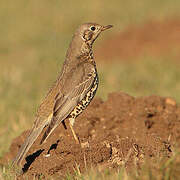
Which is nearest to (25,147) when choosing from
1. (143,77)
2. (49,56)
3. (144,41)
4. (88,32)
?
(88,32)

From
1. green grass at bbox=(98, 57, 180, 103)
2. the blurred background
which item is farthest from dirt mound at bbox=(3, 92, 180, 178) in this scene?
green grass at bbox=(98, 57, 180, 103)

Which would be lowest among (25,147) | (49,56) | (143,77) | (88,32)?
(143,77)

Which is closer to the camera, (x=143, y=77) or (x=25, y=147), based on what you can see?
(x=25, y=147)

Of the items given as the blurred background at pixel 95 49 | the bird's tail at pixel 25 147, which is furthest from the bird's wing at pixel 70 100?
the blurred background at pixel 95 49

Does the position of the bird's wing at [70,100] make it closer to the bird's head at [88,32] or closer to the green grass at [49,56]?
the bird's head at [88,32]

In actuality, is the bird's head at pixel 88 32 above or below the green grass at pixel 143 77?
above

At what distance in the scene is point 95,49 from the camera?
18.5m

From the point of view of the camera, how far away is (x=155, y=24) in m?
20.0

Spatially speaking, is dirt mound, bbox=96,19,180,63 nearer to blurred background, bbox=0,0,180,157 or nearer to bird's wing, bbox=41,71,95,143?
blurred background, bbox=0,0,180,157

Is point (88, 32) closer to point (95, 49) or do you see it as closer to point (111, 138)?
point (111, 138)

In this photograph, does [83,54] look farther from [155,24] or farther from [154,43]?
[155,24]

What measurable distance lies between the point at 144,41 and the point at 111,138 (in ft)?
40.1

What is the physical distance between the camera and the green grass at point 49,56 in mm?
11758

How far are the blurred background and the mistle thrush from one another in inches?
71.9
